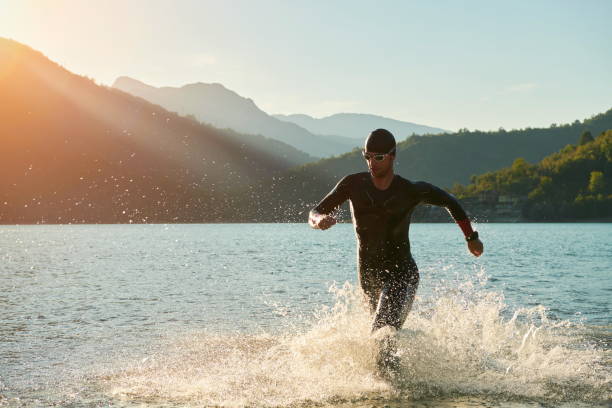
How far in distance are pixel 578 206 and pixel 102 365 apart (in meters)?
178

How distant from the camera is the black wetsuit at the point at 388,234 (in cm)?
703

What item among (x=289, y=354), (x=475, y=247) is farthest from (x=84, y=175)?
(x=475, y=247)

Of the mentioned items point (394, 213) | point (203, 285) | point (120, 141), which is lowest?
point (203, 285)

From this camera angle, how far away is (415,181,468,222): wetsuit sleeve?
7133mm

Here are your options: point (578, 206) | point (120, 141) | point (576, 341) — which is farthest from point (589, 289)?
point (120, 141)

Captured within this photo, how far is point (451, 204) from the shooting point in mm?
7234

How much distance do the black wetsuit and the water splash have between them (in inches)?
13.3

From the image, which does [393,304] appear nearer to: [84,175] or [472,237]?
[472,237]

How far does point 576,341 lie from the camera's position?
36.0 feet

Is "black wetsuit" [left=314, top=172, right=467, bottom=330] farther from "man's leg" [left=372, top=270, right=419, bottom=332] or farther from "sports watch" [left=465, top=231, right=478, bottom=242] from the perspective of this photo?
"sports watch" [left=465, top=231, right=478, bottom=242]

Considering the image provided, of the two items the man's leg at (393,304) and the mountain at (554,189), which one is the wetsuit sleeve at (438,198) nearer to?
the man's leg at (393,304)

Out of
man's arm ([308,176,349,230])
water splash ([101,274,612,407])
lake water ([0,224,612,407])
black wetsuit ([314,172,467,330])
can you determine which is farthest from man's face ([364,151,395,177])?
lake water ([0,224,612,407])

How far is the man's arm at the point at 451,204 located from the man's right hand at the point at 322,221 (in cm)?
111

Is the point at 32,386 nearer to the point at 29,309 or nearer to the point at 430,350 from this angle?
the point at 430,350
